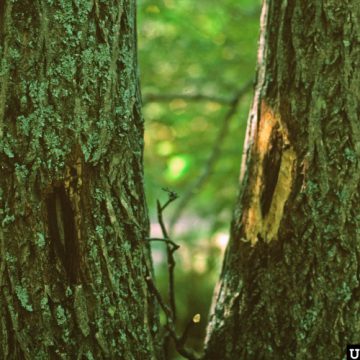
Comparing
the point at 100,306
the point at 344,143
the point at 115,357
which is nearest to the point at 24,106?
the point at 100,306

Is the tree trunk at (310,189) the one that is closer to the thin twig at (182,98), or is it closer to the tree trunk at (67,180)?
the tree trunk at (67,180)

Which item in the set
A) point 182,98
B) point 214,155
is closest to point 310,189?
point 214,155

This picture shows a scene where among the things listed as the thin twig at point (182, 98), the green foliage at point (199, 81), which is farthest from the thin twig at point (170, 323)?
the thin twig at point (182, 98)

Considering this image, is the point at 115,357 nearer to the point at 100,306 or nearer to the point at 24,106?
the point at 100,306

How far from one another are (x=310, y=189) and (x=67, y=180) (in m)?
0.81

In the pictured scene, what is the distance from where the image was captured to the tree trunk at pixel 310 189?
1.96 meters

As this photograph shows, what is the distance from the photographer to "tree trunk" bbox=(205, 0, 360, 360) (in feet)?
6.42

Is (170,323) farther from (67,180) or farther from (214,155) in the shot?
(214,155)

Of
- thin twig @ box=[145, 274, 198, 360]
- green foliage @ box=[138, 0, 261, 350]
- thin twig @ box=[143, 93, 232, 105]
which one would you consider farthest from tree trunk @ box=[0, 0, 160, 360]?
thin twig @ box=[143, 93, 232, 105]

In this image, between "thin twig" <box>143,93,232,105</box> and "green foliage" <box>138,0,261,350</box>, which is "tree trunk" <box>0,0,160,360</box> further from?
"thin twig" <box>143,93,232,105</box>

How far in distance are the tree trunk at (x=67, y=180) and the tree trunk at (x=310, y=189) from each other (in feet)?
1.65

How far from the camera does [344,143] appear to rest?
1.96 meters

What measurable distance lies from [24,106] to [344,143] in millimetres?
1034

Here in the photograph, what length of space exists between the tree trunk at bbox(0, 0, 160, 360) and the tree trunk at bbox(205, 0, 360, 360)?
503 millimetres
